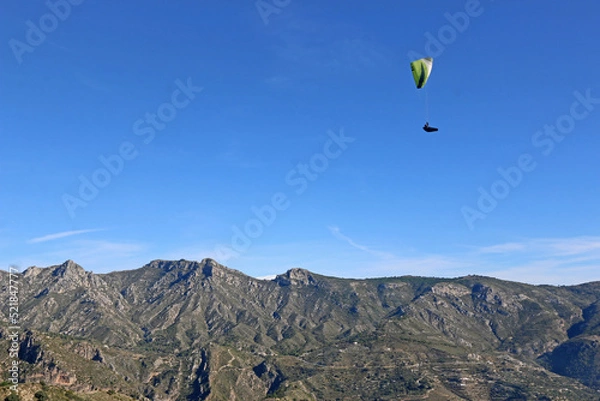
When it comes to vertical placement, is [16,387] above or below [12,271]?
below

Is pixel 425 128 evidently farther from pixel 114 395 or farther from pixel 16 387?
pixel 114 395

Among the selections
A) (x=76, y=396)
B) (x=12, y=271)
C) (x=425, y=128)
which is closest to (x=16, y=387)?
(x=76, y=396)

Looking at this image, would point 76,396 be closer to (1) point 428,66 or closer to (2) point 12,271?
(2) point 12,271

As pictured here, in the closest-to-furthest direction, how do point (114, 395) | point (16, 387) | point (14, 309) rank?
point (14, 309)
point (16, 387)
point (114, 395)

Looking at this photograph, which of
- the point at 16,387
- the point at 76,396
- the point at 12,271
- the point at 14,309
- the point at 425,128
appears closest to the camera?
the point at 425,128

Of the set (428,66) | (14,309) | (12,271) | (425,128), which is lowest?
(14,309)

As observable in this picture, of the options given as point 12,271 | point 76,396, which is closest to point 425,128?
point 12,271

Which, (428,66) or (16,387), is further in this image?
(16,387)
